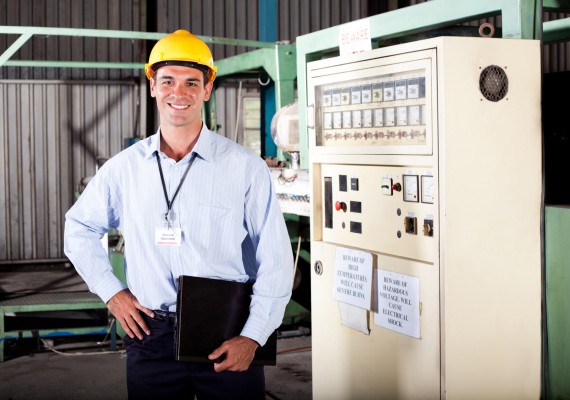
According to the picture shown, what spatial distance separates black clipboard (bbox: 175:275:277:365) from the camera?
2.67 meters

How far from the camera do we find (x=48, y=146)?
452 inches

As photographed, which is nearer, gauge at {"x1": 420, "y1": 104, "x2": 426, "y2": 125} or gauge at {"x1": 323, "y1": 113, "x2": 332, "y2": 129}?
gauge at {"x1": 420, "y1": 104, "x2": 426, "y2": 125}

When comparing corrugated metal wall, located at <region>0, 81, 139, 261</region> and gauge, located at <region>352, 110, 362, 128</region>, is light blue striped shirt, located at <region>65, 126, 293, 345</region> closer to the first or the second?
gauge, located at <region>352, 110, 362, 128</region>

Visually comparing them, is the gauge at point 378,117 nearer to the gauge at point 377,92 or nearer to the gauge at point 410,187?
the gauge at point 377,92

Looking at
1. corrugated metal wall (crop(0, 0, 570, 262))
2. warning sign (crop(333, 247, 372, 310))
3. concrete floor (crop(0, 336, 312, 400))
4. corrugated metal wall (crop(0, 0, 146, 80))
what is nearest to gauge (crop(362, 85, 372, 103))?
warning sign (crop(333, 247, 372, 310))

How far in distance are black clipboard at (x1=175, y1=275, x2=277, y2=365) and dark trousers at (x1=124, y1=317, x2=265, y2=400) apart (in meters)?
0.07

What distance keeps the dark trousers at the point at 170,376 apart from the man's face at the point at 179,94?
75cm

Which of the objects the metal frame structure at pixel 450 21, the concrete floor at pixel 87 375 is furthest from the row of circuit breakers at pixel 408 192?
the concrete floor at pixel 87 375

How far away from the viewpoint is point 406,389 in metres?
3.59

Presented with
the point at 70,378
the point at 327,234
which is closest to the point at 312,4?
the point at 70,378

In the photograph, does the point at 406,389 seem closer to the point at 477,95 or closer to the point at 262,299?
the point at 262,299

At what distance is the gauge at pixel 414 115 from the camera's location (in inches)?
132

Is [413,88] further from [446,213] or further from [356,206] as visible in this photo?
[356,206]

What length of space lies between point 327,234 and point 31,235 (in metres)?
8.44
